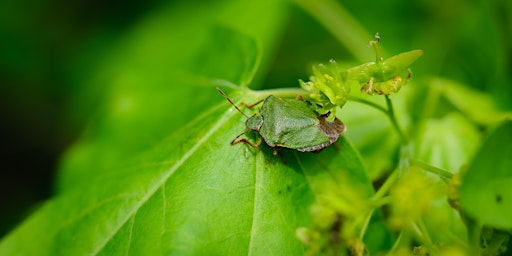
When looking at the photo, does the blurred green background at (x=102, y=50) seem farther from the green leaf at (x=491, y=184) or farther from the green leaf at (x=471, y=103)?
the green leaf at (x=491, y=184)

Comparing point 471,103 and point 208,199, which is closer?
point 208,199

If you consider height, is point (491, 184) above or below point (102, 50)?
above

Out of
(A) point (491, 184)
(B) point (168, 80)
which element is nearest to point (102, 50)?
(B) point (168, 80)

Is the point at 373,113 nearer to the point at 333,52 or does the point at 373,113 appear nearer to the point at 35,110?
the point at 333,52

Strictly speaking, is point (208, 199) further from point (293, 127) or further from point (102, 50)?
point (102, 50)

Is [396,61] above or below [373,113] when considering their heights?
above

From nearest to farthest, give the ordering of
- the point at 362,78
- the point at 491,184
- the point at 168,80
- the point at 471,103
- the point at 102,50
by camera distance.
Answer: the point at 491,184, the point at 362,78, the point at 471,103, the point at 168,80, the point at 102,50

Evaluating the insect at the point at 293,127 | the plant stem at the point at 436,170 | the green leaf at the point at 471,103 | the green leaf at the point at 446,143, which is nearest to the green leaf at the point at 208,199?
the insect at the point at 293,127

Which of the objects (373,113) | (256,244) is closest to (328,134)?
(256,244)
